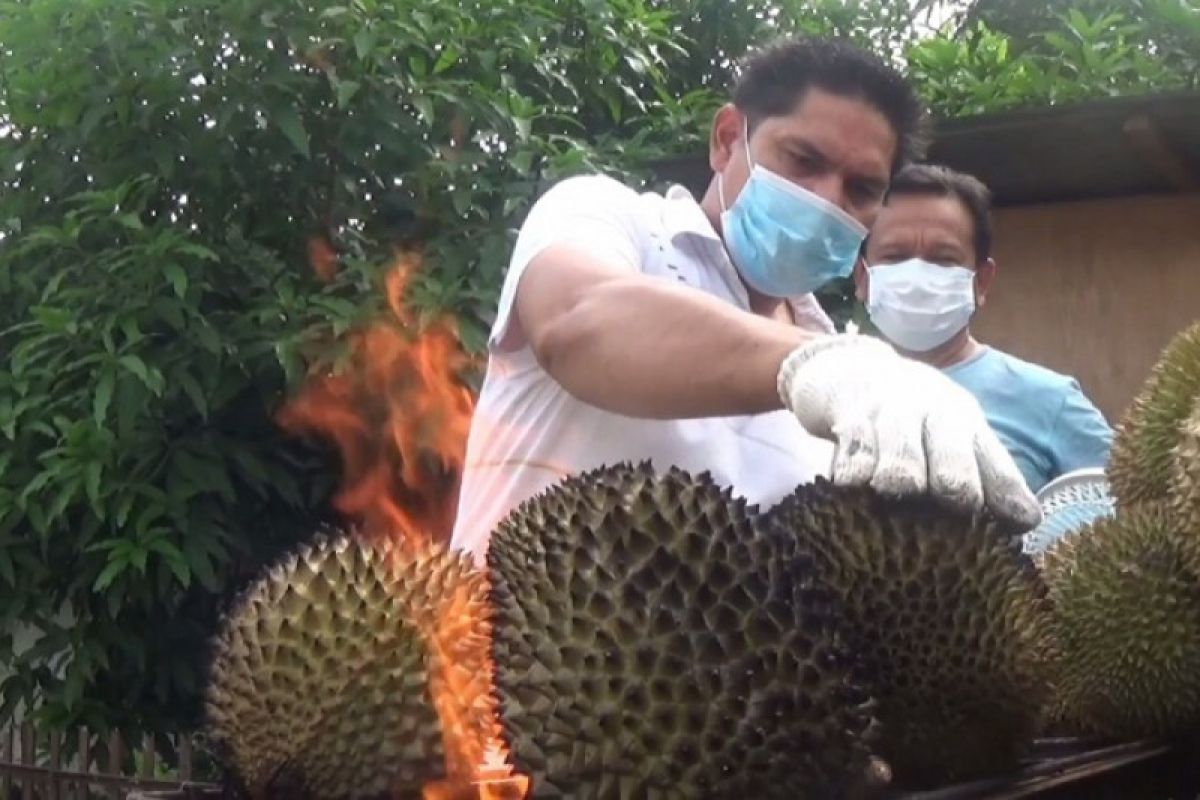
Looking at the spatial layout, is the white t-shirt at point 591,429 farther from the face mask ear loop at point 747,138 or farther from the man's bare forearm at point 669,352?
the man's bare forearm at point 669,352

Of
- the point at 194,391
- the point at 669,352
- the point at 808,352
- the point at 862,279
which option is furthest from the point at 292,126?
the point at 808,352

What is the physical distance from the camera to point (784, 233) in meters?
1.88

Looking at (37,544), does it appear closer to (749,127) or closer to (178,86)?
(178,86)

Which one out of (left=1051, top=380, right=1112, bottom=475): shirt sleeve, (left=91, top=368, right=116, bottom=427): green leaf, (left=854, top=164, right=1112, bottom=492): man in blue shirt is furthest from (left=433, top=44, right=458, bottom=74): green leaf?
(left=1051, top=380, right=1112, bottom=475): shirt sleeve

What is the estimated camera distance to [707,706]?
2.96 feet

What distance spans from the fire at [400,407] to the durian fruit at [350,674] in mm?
2102

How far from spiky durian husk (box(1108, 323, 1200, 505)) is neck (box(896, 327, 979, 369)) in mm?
1314

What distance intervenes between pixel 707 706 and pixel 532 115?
10.6 ft

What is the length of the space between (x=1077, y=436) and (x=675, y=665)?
1908mm


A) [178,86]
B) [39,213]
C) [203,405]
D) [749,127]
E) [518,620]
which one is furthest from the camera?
[39,213]

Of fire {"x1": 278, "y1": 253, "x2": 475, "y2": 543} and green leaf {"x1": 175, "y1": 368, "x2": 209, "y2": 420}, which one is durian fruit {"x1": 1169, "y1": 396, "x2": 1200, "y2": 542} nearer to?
fire {"x1": 278, "y1": 253, "x2": 475, "y2": 543}

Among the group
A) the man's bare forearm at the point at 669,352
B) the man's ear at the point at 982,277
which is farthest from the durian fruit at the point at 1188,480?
the man's ear at the point at 982,277

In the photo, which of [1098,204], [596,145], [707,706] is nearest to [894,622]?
[707,706]

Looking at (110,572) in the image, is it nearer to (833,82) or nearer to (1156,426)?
(833,82)
